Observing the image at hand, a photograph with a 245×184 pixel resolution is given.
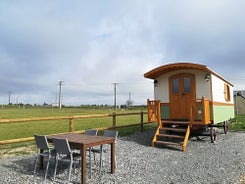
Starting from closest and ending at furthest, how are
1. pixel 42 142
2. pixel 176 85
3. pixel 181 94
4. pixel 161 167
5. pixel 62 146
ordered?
pixel 62 146, pixel 42 142, pixel 161 167, pixel 181 94, pixel 176 85

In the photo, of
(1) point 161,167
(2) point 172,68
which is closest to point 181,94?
(2) point 172,68

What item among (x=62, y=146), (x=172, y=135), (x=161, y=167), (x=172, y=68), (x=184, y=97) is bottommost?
(x=161, y=167)

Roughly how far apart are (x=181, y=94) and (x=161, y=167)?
5088mm

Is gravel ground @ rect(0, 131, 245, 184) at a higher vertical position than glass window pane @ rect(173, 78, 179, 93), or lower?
lower

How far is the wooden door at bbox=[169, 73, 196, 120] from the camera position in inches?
416

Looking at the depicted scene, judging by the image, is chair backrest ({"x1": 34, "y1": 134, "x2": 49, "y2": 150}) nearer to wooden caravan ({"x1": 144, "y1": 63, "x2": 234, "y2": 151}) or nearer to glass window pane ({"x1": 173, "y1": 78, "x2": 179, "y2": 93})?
wooden caravan ({"x1": 144, "y1": 63, "x2": 234, "y2": 151})

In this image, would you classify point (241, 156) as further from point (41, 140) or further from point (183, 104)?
point (41, 140)

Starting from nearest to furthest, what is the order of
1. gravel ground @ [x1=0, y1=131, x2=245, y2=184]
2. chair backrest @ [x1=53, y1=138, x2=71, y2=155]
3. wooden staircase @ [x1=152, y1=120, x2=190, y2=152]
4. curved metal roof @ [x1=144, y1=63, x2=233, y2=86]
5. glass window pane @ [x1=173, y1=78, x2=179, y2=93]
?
1. chair backrest @ [x1=53, y1=138, x2=71, y2=155]
2. gravel ground @ [x1=0, y1=131, x2=245, y2=184]
3. wooden staircase @ [x1=152, y1=120, x2=190, y2=152]
4. curved metal roof @ [x1=144, y1=63, x2=233, y2=86]
5. glass window pane @ [x1=173, y1=78, x2=179, y2=93]

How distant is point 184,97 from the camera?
1072 cm

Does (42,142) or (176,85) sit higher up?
(176,85)

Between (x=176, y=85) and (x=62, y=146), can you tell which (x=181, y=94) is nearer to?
(x=176, y=85)

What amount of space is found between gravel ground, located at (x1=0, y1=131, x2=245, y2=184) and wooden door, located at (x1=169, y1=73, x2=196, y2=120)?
80.8 inches

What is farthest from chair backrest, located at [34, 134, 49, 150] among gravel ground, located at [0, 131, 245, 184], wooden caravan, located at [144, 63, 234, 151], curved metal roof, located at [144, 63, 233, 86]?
curved metal roof, located at [144, 63, 233, 86]

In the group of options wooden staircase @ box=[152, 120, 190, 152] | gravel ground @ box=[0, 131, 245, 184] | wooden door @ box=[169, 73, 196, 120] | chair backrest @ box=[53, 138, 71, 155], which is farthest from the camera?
wooden door @ box=[169, 73, 196, 120]
